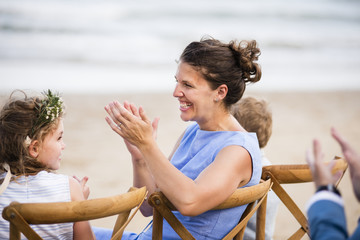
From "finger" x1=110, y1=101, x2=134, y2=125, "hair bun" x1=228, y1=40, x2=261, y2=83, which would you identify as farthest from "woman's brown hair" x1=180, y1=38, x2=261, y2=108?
Answer: "finger" x1=110, y1=101, x2=134, y2=125

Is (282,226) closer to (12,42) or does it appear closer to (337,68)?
(337,68)

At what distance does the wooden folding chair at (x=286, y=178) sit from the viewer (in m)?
2.29

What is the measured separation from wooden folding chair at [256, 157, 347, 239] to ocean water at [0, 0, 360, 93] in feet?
23.5

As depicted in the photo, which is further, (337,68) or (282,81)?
(337,68)

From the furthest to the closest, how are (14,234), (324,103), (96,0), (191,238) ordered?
(96,0), (324,103), (191,238), (14,234)

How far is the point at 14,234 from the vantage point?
1.73 m

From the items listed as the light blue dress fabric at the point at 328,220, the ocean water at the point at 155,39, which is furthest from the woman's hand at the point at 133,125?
the ocean water at the point at 155,39

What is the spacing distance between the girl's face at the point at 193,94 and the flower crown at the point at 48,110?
0.61m

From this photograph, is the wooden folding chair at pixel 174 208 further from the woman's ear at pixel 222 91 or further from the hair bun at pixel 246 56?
the hair bun at pixel 246 56

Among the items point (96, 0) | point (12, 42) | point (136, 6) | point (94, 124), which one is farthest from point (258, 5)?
point (94, 124)

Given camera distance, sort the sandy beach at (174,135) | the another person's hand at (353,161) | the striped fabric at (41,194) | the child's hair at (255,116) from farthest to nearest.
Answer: the sandy beach at (174,135), the child's hair at (255,116), the striped fabric at (41,194), the another person's hand at (353,161)

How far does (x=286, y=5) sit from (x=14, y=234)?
24.5 m

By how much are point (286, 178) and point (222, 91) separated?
569 mm

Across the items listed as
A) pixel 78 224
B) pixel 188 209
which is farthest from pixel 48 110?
pixel 188 209
